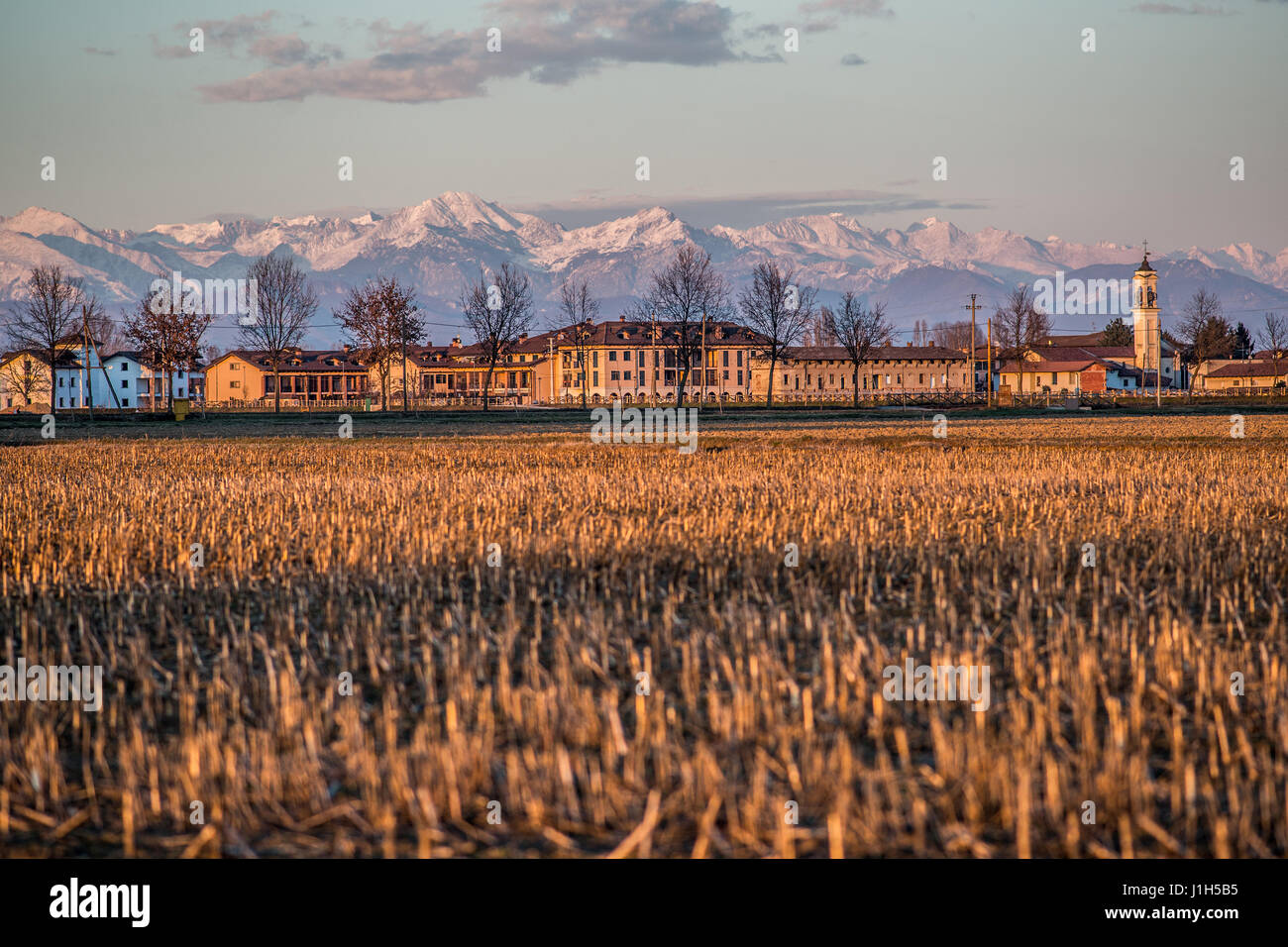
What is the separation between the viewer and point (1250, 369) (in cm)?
14750

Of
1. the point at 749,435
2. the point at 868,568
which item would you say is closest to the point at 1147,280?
the point at 749,435

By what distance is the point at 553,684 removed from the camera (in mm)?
6637

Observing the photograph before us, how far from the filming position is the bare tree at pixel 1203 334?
135 metres

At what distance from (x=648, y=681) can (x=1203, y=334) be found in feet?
483

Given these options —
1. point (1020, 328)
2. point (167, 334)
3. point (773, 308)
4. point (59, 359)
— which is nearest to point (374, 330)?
point (167, 334)

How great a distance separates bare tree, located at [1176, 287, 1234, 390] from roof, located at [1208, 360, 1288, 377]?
238cm

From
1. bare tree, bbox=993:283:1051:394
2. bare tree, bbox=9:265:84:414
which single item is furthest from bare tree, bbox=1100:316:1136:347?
bare tree, bbox=9:265:84:414

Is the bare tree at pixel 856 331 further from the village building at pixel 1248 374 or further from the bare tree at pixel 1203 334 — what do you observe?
the village building at pixel 1248 374

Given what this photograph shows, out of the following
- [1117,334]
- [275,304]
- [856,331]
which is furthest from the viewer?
[1117,334]

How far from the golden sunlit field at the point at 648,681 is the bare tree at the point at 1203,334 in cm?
12744

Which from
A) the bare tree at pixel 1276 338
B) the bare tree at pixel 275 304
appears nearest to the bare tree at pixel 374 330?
the bare tree at pixel 275 304

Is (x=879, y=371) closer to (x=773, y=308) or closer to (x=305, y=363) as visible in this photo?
(x=773, y=308)

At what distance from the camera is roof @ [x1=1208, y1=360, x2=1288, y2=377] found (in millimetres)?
138875

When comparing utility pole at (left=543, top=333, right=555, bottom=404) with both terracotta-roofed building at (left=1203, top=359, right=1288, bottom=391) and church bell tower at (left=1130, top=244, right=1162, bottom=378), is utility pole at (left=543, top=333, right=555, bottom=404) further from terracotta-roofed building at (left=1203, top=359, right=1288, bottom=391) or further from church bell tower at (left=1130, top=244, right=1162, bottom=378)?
terracotta-roofed building at (left=1203, top=359, right=1288, bottom=391)
